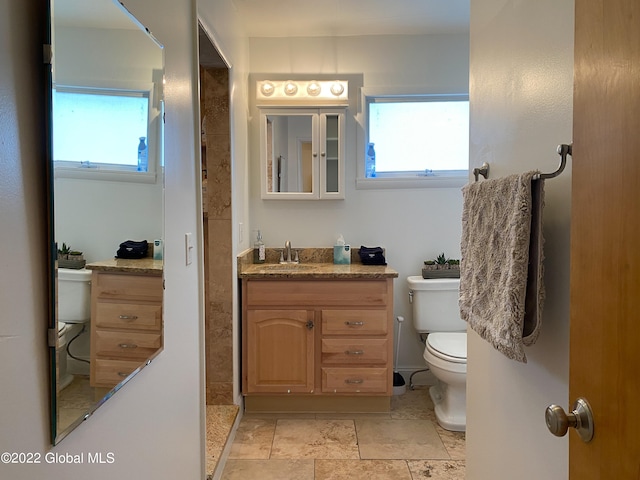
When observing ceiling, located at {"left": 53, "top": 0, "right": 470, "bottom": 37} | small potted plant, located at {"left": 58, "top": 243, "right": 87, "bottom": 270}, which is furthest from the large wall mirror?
ceiling, located at {"left": 53, "top": 0, "right": 470, "bottom": 37}

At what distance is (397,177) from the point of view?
2828 millimetres

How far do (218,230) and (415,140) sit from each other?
1.61m

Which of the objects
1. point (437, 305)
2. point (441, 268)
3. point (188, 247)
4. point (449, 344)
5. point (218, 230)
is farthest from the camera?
point (441, 268)

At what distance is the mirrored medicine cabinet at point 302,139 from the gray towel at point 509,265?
1.70 metres

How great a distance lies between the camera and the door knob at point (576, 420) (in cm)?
61

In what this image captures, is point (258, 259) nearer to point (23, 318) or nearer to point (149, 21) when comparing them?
point (149, 21)

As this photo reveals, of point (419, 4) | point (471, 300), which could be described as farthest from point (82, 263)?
point (419, 4)

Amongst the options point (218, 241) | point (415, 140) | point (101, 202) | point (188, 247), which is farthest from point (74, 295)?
point (415, 140)

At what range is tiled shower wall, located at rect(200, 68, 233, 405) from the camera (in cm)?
218

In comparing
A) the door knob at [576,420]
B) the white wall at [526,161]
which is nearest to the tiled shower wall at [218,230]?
the white wall at [526,161]

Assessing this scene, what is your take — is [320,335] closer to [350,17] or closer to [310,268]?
[310,268]

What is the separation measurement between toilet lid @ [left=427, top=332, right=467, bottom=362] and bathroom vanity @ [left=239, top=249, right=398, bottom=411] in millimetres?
272

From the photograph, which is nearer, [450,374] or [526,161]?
[526,161]

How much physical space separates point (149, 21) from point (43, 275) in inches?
30.8
